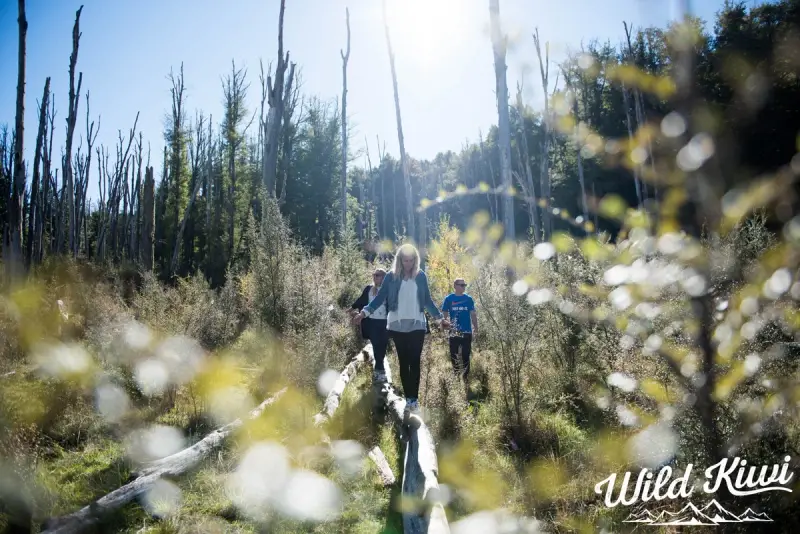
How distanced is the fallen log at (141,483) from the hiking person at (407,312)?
1815mm

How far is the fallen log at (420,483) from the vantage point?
2.83 m

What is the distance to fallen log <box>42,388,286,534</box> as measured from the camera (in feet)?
9.64

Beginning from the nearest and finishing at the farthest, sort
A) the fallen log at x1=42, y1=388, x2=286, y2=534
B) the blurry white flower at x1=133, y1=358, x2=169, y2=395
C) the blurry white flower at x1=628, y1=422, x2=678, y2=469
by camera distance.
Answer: the blurry white flower at x1=628, y1=422, x2=678, y2=469
the fallen log at x1=42, y1=388, x2=286, y2=534
the blurry white flower at x1=133, y1=358, x2=169, y2=395

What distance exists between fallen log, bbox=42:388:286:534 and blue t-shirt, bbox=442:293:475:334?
338 cm

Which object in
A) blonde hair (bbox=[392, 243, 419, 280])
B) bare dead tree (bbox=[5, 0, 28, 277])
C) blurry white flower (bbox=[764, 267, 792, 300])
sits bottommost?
blurry white flower (bbox=[764, 267, 792, 300])

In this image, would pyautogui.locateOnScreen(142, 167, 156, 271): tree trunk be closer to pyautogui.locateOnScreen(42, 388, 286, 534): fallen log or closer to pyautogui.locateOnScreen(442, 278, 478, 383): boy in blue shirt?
pyautogui.locateOnScreen(442, 278, 478, 383): boy in blue shirt

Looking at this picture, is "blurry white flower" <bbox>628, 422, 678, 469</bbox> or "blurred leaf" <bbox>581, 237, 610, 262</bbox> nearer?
"blurred leaf" <bbox>581, 237, 610, 262</bbox>

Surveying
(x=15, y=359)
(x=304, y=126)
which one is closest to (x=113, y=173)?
(x=304, y=126)

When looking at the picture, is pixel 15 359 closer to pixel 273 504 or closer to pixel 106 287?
pixel 106 287

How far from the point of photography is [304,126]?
30422 mm

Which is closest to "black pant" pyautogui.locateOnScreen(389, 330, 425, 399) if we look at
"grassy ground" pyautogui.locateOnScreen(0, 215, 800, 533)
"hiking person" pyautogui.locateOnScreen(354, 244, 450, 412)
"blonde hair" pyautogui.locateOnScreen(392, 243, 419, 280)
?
"hiking person" pyautogui.locateOnScreen(354, 244, 450, 412)

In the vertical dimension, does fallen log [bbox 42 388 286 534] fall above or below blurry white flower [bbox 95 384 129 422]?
below

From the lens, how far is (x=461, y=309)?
713cm

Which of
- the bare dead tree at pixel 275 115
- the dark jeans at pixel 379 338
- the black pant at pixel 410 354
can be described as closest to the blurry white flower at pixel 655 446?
the black pant at pixel 410 354
